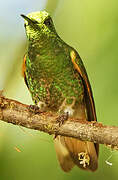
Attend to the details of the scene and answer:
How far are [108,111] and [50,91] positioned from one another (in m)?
0.92

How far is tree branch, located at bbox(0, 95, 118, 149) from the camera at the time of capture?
1.96 metres

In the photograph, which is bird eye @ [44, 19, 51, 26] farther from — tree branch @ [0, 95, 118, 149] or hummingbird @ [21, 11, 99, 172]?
tree branch @ [0, 95, 118, 149]

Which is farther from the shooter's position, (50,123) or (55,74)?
(55,74)

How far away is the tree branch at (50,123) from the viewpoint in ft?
6.45

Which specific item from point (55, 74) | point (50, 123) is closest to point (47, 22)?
point (55, 74)

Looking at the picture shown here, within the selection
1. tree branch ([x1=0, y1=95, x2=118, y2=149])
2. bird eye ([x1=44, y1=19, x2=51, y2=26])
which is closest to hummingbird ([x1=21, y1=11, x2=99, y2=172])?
bird eye ([x1=44, y1=19, x2=51, y2=26])

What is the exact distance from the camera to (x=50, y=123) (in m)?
2.14

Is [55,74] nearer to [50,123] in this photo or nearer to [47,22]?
[47,22]

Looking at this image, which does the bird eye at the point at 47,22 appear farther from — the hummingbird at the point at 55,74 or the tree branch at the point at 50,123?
the tree branch at the point at 50,123

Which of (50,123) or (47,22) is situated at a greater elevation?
(47,22)

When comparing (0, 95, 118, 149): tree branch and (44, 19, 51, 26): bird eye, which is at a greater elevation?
(44, 19, 51, 26): bird eye

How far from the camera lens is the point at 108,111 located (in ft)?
6.47

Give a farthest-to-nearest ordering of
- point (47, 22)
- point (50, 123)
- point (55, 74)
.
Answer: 1. point (55, 74)
2. point (47, 22)
3. point (50, 123)

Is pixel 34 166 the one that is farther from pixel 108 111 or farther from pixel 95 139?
pixel 108 111
